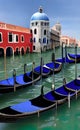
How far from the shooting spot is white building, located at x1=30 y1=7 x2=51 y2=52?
5632cm

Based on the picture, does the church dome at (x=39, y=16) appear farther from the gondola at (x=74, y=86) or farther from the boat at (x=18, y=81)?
the gondola at (x=74, y=86)

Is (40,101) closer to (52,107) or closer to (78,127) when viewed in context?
(52,107)

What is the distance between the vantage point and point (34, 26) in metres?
57.1

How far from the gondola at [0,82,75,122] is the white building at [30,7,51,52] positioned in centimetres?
4070

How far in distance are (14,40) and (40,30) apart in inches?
425

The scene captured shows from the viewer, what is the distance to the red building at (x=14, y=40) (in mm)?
44209

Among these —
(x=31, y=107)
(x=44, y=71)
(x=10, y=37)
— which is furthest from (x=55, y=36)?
(x=31, y=107)

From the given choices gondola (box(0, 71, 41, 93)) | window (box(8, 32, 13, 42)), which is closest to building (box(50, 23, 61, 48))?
window (box(8, 32, 13, 42))

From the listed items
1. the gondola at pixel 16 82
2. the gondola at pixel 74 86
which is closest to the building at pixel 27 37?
the gondola at pixel 16 82

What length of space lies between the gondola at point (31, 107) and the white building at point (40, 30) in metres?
40.7

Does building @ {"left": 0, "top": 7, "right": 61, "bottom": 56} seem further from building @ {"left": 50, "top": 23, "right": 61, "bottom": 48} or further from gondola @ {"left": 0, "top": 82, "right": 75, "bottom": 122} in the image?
gondola @ {"left": 0, "top": 82, "right": 75, "bottom": 122}

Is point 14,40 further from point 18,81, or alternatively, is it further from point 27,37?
point 18,81

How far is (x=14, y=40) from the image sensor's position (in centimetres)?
4759

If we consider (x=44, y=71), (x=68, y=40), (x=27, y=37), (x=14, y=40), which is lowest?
(x=44, y=71)
